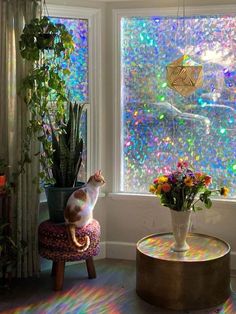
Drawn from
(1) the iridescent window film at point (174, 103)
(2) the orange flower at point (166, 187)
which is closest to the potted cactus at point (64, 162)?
(1) the iridescent window film at point (174, 103)

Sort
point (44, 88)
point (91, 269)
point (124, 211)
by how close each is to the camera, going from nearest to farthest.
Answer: point (44, 88) → point (91, 269) → point (124, 211)

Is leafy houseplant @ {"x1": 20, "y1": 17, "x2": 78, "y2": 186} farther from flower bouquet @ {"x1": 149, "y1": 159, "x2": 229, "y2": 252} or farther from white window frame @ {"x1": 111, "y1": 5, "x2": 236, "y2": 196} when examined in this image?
flower bouquet @ {"x1": 149, "y1": 159, "x2": 229, "y2": 252}

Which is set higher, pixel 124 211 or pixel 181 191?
pixel 181 191

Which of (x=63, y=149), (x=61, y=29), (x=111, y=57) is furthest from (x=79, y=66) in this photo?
(x=63, y=149)

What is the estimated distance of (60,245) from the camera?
3.15m

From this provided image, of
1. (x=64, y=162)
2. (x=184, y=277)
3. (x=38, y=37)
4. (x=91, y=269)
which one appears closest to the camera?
(x=184, y=277)

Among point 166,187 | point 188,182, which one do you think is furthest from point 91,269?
point 188,182

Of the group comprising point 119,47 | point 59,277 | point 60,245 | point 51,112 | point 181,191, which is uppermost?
point 119,47

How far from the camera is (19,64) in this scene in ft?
10.9

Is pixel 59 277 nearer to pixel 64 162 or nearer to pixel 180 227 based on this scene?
pixel 64 162

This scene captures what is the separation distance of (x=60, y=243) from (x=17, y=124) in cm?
96

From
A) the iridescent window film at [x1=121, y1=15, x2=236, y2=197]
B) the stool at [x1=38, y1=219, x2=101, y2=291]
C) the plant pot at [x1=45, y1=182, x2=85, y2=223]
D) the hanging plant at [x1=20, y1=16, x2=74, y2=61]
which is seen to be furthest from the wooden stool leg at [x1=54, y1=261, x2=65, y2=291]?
the hanging plant at [x1=20, y1=16, x2=74, y2=61]

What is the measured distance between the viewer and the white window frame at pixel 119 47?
3557mm

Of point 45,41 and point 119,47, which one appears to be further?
point 119,47
